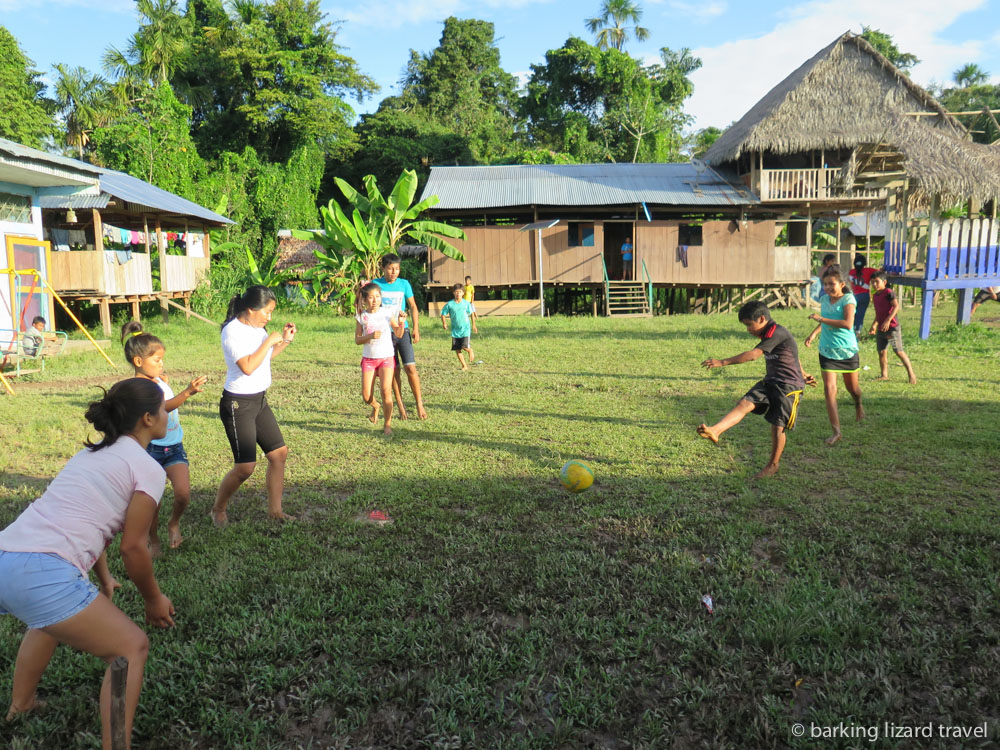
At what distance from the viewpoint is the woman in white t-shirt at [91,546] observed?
232 cm

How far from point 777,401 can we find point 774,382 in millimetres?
151

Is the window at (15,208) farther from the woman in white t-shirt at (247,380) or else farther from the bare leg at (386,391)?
the woman in white t-shirt at (247,380)

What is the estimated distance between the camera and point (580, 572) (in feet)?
12.8

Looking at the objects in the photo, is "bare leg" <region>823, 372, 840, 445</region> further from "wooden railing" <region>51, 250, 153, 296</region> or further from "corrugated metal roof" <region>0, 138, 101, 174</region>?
"wooden railing" <region>51, 250, 153, 296</region>

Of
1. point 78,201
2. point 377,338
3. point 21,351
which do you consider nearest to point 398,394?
point 377,338

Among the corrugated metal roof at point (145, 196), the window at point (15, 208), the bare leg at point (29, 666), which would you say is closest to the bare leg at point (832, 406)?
the bare leg at point (29, 666)

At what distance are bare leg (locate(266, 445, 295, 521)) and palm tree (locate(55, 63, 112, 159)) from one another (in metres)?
33.2

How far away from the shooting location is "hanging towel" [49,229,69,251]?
55.3ft

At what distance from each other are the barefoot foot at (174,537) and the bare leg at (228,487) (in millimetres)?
282

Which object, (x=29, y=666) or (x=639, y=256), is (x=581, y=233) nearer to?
(x=639, y=256)

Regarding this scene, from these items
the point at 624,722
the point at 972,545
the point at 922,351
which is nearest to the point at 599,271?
the point at 922,351

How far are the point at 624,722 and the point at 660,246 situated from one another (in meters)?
21.4

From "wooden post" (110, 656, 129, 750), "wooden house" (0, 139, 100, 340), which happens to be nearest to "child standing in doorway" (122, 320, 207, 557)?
"wooden post" (110, 656, 129, 750)

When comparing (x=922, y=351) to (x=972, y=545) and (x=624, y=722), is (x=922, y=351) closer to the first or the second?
(x=972, y=545)
